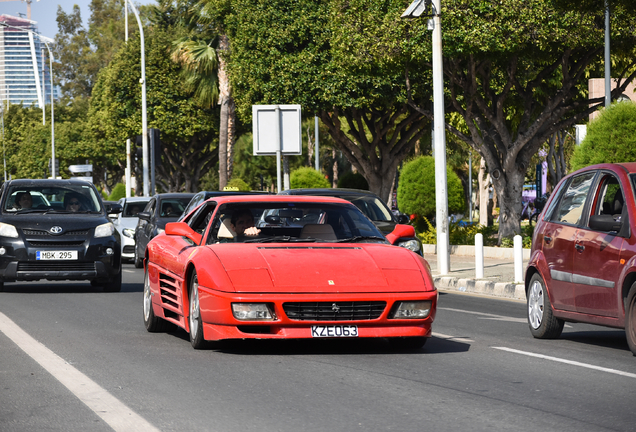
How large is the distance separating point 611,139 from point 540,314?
408 inches

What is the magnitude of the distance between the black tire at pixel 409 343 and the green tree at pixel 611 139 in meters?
11.5

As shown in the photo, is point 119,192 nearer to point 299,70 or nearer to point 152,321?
point 299,70

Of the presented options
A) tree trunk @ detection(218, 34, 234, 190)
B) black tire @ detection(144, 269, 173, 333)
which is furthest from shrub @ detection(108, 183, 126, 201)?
black tire @ detection(144, 269, 173, 333)

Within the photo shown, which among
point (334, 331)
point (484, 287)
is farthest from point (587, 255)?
point (484, 287)

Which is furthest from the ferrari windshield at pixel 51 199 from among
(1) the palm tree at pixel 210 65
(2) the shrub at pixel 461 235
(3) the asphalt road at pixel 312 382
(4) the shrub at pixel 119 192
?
(4) the shrub at pixel 119 192

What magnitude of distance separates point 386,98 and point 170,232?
91.5ft

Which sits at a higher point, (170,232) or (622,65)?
(622,65)

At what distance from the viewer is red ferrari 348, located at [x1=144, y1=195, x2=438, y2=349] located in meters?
8.38

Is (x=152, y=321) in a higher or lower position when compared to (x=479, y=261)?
higher

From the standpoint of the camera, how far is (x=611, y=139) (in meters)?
20.1

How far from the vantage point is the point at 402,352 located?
9.13 m

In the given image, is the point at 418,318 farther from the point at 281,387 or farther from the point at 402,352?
the point at 281,387

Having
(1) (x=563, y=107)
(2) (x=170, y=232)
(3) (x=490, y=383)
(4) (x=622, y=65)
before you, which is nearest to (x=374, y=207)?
(2) (x=170, y=232)

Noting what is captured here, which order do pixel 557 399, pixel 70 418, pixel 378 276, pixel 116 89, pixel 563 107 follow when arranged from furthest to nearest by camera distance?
pixel 116 89, pixel 563 107, pixel 378 276, pixel 557 399, pixel 70 418
